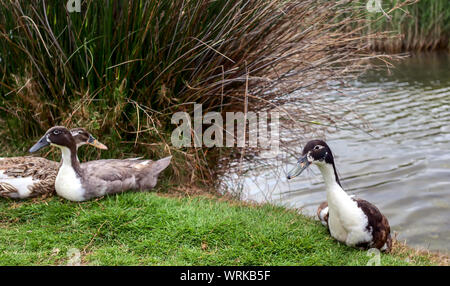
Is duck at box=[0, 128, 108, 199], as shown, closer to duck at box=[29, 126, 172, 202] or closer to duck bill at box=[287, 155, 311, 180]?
duck at box=[29, 126, 172, 202]

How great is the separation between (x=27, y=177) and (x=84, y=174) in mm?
545

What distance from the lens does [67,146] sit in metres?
4.42

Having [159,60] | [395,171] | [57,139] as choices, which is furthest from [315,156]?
[395,171]

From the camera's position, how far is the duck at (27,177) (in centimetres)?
446

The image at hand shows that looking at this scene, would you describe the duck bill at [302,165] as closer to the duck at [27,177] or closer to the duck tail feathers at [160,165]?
the duck tail feathers at [160,165]

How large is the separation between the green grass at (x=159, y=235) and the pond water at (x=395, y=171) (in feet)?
4.49

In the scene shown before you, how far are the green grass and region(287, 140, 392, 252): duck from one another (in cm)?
11

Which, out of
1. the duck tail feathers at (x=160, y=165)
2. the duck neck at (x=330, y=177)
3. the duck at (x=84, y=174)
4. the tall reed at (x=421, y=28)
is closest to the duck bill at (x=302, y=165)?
the duck neck at (x=330, y=177)

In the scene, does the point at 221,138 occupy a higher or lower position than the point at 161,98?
lower

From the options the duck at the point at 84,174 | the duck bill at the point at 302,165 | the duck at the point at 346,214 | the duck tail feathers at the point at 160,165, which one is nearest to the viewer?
the duck at the point at 346,214

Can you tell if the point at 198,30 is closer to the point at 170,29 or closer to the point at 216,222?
the point at 170,29
